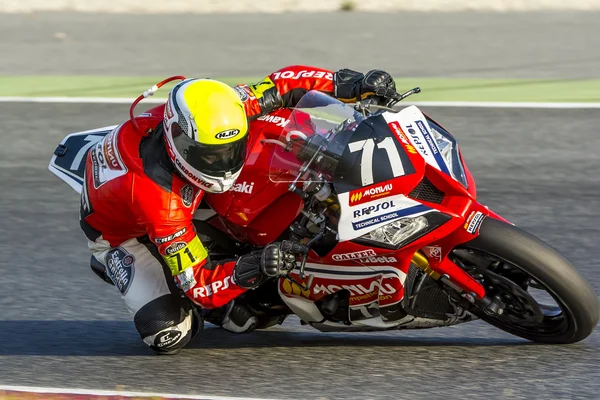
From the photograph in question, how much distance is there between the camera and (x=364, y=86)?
472 cm

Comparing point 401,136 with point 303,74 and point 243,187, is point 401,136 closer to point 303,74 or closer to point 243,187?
point 243,187

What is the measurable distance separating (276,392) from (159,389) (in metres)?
0.51

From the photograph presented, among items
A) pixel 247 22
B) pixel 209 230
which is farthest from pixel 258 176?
pixel 247 22

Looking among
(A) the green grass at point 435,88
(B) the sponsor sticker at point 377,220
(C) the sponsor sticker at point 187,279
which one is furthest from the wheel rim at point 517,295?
(A) the green grass at point 435,88

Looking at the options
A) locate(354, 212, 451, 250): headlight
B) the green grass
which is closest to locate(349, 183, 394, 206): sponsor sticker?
locate(354, 212, 451, 250): headlight

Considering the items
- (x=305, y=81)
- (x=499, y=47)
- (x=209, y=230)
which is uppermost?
(x=499, y=47)

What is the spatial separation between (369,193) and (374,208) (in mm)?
61

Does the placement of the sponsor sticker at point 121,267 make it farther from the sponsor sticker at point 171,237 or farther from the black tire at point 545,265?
the black tire at point 545,265

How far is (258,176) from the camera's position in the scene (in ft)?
14.9

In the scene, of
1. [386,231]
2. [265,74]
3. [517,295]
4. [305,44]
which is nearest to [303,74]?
[386,231]

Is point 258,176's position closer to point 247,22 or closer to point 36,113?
point 36,113

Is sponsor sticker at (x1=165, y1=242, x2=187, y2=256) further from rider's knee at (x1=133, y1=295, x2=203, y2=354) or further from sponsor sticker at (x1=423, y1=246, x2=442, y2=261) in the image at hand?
sponsor sticker at (x1=423, y1=246, x2=442, y2=261)

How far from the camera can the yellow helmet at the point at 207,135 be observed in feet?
14.1

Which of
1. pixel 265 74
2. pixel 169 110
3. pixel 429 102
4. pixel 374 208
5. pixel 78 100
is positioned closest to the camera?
pixel 374 208
